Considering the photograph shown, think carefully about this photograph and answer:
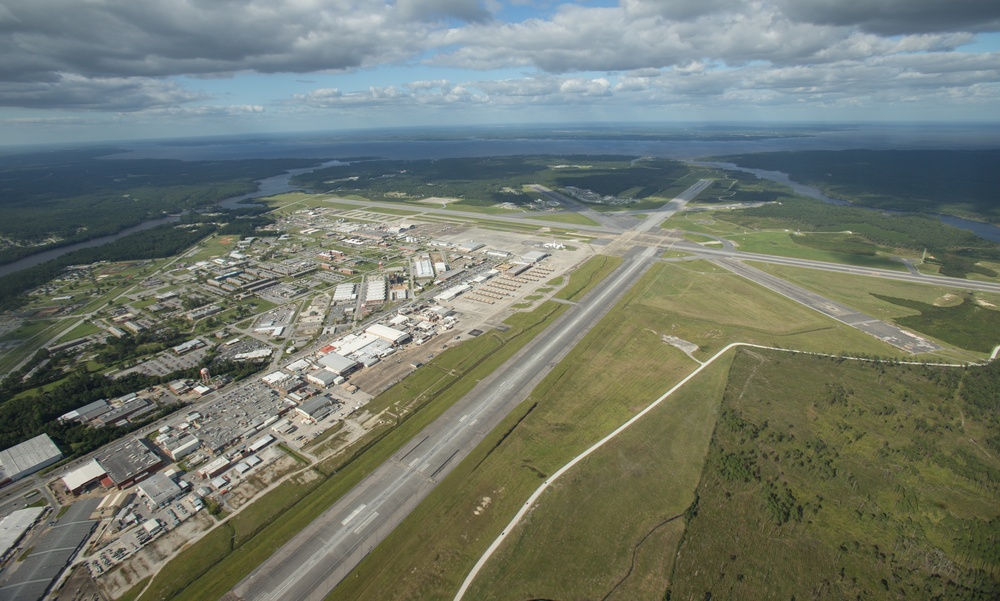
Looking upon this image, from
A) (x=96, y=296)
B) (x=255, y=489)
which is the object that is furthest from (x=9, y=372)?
(x=255, y=489)

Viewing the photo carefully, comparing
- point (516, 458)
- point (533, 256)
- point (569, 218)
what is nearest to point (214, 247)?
point (533, 256)

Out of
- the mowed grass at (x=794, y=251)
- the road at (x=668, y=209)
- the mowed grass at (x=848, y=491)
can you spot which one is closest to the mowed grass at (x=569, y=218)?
the road at (x=668, y=209)

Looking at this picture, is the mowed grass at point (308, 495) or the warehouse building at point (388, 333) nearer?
the mowed grass at point (308, 495)

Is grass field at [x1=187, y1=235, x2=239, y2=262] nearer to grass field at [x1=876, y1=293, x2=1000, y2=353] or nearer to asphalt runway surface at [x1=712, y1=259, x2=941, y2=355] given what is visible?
asphalt runway surface at [x1=712, y1=259, x2=941, y2=355]

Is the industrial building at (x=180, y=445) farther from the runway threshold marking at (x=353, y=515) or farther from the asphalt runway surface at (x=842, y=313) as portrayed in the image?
the asphalt runway surface at (x=842, y=313)

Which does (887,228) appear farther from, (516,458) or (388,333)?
(388,333)

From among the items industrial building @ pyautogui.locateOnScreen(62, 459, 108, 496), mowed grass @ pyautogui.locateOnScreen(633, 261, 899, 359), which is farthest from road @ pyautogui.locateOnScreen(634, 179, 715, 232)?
industrial building @ pyautogui.locateOnScreen(62, 459, 108, 496)
